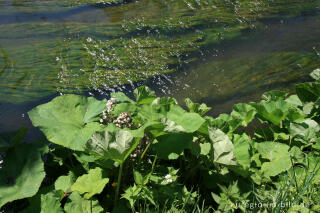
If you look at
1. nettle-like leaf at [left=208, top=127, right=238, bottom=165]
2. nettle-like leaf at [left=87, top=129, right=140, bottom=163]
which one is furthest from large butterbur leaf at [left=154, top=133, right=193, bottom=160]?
nettle-like leaf at [left=87, top=129, right=140, bottom=163]

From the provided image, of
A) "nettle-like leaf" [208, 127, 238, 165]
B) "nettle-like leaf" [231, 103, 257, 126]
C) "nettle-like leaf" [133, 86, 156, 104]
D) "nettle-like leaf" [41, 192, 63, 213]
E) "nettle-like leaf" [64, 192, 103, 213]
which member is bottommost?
"nettle-like leaf" [64, 192, 103, 213]

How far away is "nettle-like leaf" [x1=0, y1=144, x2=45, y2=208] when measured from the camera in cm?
150

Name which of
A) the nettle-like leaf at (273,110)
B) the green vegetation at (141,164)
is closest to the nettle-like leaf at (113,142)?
the green vegetation at (141,164)

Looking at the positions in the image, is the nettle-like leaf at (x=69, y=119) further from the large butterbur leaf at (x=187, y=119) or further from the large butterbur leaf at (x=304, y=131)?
the large butterbur leaf at (x=304, y=131)

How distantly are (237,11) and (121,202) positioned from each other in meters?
3.65

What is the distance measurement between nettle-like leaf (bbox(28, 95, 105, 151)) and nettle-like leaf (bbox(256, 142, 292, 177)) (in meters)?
0.95

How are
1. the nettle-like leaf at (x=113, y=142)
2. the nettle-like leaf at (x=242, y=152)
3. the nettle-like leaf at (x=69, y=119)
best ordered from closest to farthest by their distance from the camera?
the nettle-like leaf at (x=113, y=142)
the nettle-like leaf at (x=69, y=119)
the nettle-like leaf at (x=242, y=152)

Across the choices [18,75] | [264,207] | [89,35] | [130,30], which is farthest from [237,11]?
[264,207]

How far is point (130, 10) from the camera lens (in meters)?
4.39

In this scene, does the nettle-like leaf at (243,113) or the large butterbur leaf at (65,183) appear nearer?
the large butterbur leaf at (65,183)

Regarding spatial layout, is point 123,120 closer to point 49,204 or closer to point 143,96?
point 143,96

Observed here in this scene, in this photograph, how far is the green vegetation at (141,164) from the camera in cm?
156

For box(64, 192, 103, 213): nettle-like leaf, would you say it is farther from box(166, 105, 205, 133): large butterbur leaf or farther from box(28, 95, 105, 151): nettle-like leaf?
box(166, 105, 205, 133): large butterbur leaf

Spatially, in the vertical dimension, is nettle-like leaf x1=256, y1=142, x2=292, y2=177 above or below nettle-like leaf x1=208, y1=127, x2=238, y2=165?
below
